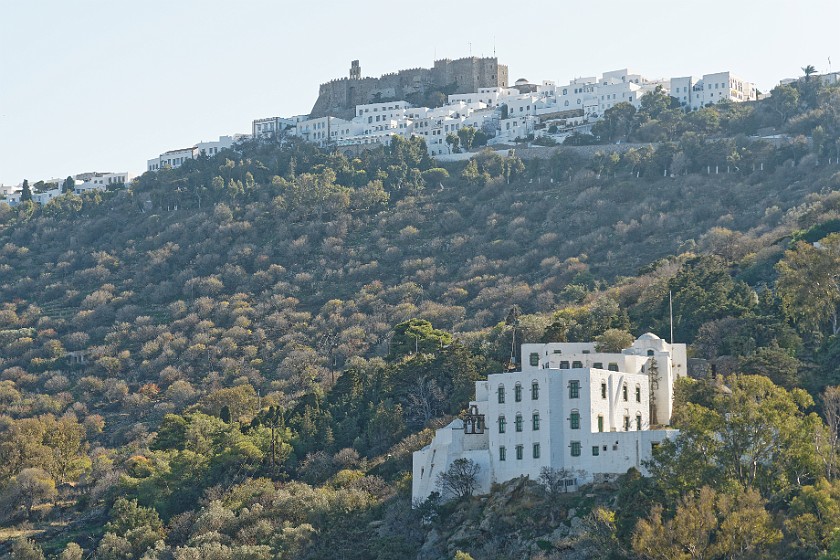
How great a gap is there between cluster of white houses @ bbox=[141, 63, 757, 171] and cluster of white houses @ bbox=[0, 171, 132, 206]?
495 centimetres

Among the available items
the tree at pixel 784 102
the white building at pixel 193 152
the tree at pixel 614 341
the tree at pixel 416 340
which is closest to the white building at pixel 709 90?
the tree at pixel 784 102

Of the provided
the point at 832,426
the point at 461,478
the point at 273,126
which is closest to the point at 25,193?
the point at 273,126

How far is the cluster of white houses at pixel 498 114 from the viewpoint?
148 meters

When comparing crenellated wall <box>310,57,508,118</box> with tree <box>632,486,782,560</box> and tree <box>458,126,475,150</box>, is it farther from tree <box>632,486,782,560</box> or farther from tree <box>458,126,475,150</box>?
tree <box>632,486,782,560</box>

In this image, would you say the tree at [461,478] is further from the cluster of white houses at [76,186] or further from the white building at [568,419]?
the cluster of white houses at [76,186]

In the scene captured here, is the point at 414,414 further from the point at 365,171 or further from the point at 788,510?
the point at 365,171

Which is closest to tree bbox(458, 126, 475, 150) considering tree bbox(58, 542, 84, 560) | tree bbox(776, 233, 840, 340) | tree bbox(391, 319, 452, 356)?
tree bbox(391, 319, 452, 356)

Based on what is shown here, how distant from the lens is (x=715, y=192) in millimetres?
123812

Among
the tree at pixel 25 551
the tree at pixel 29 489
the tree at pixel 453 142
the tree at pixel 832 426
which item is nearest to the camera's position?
the tree at pixel 832 426

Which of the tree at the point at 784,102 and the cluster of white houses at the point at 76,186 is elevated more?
the tree at the point at 784,102

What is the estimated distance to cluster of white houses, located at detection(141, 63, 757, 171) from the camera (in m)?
148

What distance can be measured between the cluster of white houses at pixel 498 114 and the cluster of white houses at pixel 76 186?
4.95 metres

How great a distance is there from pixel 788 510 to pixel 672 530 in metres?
4.67

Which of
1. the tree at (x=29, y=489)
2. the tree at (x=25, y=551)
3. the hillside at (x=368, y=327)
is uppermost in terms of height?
the hillside at (x=368, y=327)
